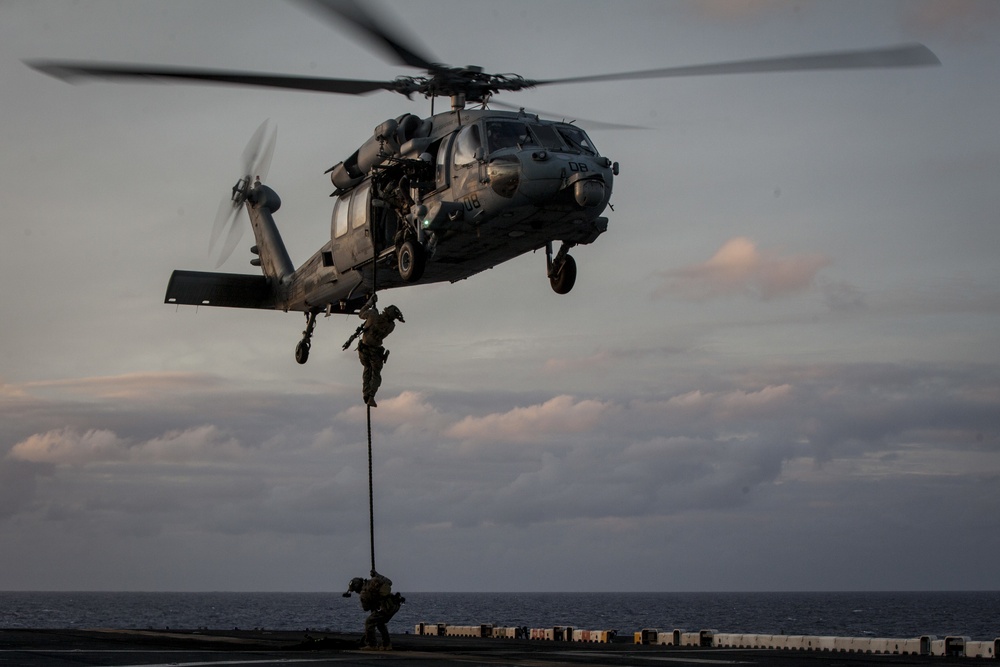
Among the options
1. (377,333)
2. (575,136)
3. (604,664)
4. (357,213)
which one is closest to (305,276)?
(357,213)

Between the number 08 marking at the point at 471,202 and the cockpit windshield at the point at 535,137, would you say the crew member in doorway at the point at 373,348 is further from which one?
the cockpit windshield at the point at 535,137

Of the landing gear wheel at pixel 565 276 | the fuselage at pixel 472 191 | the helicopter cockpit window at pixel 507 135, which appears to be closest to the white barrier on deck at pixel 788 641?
the landing gear wheel at pixel 565 276

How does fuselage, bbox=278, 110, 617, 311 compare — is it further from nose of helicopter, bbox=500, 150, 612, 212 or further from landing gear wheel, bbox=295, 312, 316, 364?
landing gear wheel, bbox=295, 312, 316, 364

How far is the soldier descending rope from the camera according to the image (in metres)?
18.9

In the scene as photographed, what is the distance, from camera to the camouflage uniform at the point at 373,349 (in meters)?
18.9

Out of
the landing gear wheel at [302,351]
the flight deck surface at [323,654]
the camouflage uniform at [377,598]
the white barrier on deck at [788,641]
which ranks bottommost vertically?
the white barrier on deck at [788,641]

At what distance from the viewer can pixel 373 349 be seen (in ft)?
62.2

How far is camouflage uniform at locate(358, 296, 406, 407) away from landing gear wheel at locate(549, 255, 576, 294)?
6.52m

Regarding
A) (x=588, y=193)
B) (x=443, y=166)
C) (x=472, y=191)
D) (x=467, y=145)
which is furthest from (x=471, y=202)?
(x=588, y=193)

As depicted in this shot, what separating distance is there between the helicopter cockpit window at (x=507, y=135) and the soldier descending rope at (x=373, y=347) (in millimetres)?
5747

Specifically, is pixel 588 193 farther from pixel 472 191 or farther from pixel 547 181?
pixel 472 191

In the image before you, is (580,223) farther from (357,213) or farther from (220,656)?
(220,656)

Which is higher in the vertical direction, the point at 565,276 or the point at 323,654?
the point at 565,276

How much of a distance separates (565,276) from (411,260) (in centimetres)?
334
